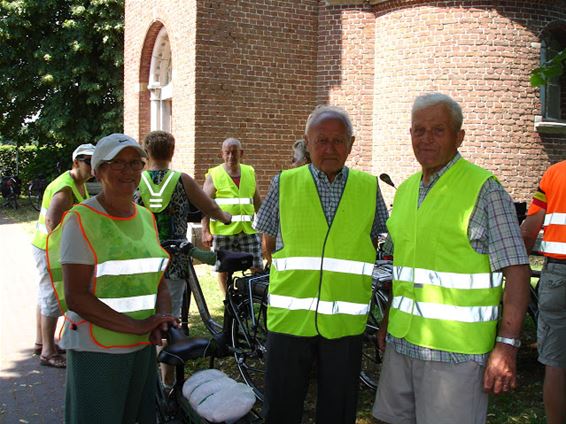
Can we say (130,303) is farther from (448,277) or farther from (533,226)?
(533,226)

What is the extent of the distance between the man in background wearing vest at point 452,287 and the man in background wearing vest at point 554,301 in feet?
4.19

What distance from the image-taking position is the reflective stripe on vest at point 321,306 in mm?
3160

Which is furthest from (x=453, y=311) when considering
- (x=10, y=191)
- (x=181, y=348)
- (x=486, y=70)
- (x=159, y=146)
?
(x=10, y=191)

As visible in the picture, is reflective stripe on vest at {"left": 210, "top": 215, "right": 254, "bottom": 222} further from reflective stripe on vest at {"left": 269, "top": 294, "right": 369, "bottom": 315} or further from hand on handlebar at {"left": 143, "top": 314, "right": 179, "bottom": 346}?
hand on handlebar at {"left": 143, "top": 314, "right": 179, "bottom": 346}

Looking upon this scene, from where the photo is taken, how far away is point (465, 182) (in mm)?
2775

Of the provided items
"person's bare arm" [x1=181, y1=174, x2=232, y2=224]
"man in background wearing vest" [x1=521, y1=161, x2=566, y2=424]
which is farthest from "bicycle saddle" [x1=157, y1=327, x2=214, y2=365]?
"man in background wearing vest" [x1=521, y1=161, x2=566, y2=424]

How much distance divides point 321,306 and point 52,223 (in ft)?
10.0

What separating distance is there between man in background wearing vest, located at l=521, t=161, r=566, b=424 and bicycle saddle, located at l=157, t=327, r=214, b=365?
220 centimetres

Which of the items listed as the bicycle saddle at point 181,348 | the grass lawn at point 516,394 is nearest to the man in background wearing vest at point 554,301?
the grass lawn at point 516,394

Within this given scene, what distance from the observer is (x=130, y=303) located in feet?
9.41

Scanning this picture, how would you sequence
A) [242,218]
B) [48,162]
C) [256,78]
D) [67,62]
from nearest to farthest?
[242,218], [256,78], [67,62], [48,162]

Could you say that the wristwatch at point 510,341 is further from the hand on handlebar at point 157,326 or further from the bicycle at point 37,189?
the bicycle at point 37,189

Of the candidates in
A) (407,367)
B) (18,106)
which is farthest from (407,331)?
(18,106)

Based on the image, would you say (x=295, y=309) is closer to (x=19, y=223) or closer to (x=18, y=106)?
(x=19, y=223)
